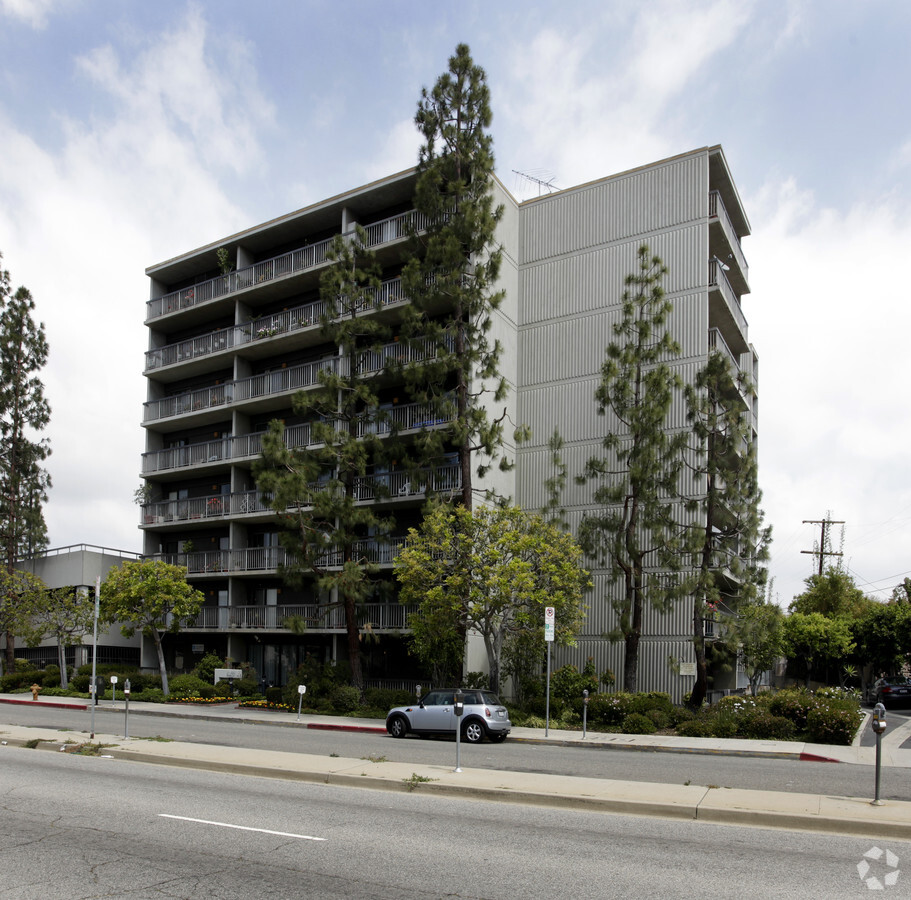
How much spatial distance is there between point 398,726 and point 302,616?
13.9 metres

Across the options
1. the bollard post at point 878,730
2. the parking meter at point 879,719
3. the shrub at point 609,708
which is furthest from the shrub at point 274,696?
the parking meter at point 879,719

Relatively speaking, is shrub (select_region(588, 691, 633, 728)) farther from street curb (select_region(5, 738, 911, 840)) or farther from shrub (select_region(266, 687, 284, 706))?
shrub (select_region(266, 687, 284, 706))

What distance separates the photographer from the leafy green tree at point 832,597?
5484 cm

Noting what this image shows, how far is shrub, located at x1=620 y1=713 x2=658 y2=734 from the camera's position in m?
23.1

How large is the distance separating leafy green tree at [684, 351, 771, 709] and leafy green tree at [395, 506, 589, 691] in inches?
149

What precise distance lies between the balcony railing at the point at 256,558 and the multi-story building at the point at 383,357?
91 mm

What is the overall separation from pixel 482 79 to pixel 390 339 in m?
10.4

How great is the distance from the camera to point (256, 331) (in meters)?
38.6

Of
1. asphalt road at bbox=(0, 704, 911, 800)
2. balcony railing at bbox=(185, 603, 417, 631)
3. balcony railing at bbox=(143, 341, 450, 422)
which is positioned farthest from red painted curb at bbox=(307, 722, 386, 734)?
balcony railing at bbox=(143, 341, 450, 422)

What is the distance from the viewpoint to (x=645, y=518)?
27.9m

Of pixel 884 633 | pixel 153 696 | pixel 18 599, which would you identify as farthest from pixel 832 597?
pixel 18 599

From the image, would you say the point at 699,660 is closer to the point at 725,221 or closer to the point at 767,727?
the point at 767,727

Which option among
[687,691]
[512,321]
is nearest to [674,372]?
[512,321]

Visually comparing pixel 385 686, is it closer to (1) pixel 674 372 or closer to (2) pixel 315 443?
(2) pixel 315 443
